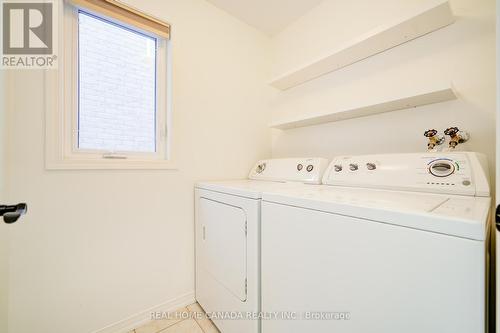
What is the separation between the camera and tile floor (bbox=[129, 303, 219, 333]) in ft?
4.50

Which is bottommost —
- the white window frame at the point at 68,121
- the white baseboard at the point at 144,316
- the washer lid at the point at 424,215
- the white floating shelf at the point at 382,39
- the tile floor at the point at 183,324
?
the tile floor at the point at 183,324

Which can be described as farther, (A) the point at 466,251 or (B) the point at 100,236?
(B) the point at 100,236

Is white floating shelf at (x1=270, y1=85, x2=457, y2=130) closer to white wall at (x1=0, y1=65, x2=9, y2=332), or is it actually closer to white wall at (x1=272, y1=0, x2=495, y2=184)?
white wall at (x1=272, y1=0, x2=495, y2=184)

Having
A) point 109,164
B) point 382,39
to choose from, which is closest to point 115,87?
point 109,164

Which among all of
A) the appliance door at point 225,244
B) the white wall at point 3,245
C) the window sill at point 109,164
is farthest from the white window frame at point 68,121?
the appliance door at point 225,244

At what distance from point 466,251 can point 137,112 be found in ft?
6.03

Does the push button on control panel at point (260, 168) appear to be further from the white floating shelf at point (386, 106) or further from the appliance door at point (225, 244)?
the appliance door at point (225, 244)

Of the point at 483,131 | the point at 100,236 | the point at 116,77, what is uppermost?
the point at 116,77

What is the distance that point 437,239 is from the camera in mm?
547

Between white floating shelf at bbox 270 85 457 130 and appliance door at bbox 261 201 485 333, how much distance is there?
94 cm

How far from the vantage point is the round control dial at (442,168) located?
98 centimetres

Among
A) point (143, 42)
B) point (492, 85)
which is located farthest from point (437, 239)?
point (143, 42)

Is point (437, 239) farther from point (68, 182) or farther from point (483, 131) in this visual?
point (68, 182)

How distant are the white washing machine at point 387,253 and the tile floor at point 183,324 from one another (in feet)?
1.98
